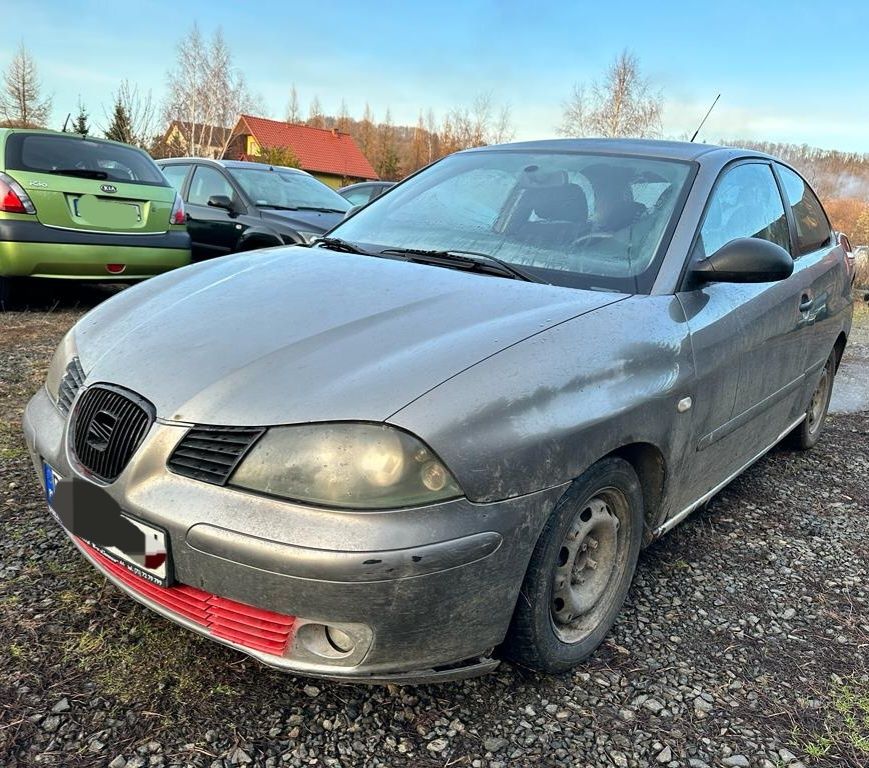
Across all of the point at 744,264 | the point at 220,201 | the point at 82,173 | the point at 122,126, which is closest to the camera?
the point at 744,264

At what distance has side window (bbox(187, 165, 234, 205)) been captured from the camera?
766 centimetres

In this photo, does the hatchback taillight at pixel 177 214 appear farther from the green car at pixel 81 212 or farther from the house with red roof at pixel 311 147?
the house with red roof at pixel 311 147

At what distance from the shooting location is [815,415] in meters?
4.26

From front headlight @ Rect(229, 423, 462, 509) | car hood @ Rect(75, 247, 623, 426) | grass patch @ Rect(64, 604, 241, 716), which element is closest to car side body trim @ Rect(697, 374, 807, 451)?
car hood @ Rect(75, 247, 623, 426)

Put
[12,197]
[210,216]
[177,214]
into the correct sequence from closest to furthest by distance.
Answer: [12,197]
[177,214]
[210,216]

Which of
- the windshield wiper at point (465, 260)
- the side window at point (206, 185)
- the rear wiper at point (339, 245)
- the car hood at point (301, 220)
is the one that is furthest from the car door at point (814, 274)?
the side window at point (206, 185)

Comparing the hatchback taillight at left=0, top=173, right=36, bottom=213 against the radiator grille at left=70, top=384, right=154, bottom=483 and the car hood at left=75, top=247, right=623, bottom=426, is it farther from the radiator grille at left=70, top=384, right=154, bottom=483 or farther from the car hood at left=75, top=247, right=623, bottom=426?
the radiator grille at left=70, top=384, right=154, bottom=483

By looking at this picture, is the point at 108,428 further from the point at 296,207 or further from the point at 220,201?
the point at 296,207

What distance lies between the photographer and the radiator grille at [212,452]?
5.40 feet

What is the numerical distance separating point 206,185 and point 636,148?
6034 millimetres

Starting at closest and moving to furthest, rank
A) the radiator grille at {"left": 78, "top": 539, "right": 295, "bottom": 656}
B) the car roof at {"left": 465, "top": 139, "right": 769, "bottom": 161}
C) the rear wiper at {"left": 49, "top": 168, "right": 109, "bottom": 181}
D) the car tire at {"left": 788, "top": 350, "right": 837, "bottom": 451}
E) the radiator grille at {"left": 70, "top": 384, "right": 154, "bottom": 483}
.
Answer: the radiator grille at {"left": 78, "top": 539, "right": 295, "bottom": 656}
the radiator grille at {"left": 70, "top": 384, "right": 154, "bottom": 483}
the car roof at {"left": 465, "top": 139, "right": 769, "bottom": 161}
the car tire at {"left": 788, "top": 350, "right": 837, "bottom": 451}
the rear wiper at {"left": 49, "top": 168, "right": 109, "bottom": 181}

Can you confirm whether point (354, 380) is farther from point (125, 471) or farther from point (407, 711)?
point (407, 711)

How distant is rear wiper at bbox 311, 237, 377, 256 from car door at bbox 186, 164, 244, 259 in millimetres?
4650

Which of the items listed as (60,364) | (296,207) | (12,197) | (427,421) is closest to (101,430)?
(60,364)
